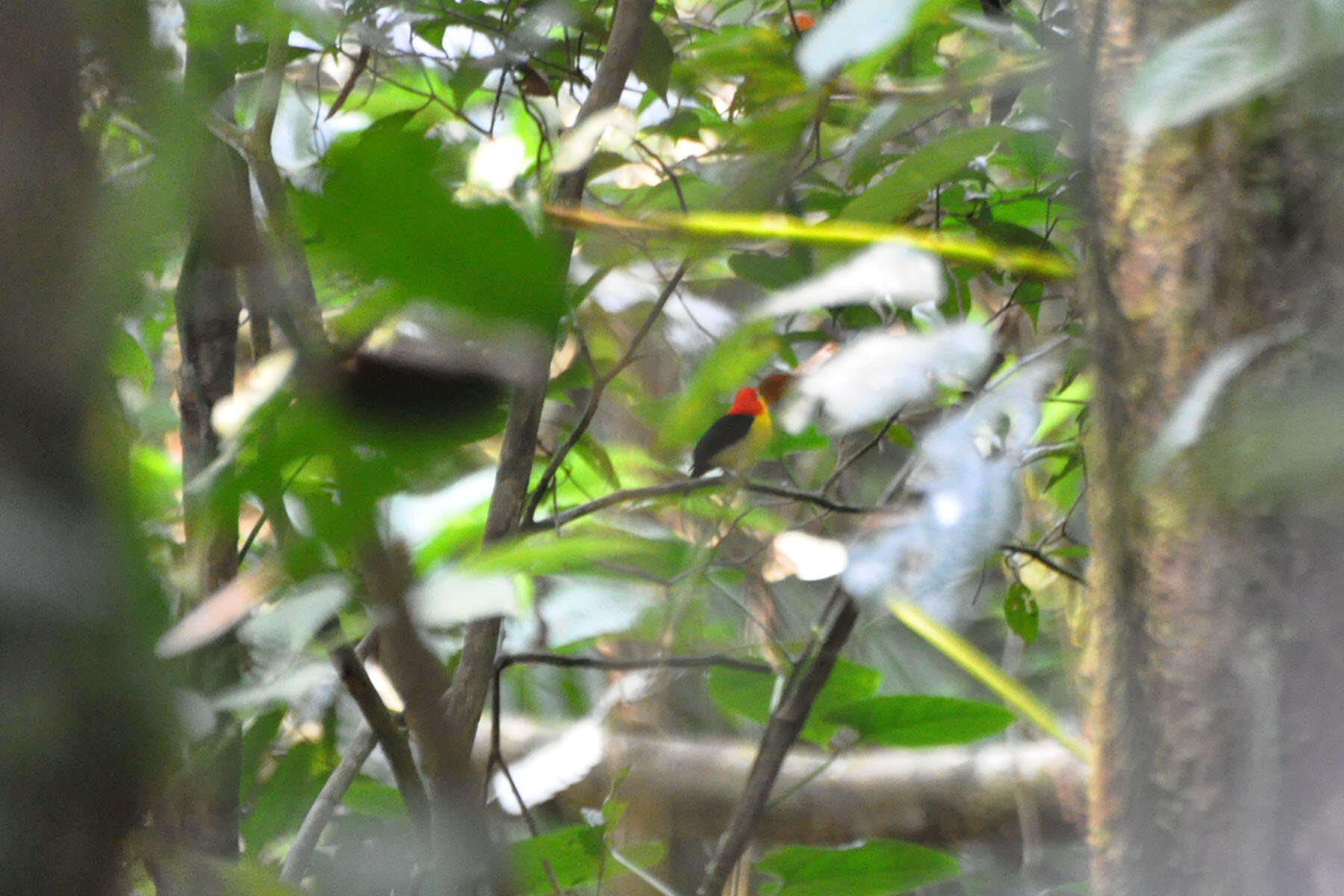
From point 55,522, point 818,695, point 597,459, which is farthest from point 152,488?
point 597,459

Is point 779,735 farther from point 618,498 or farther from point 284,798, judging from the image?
point 284,798

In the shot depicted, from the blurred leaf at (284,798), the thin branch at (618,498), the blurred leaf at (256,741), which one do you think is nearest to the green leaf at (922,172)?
the thin branch at (618,498)

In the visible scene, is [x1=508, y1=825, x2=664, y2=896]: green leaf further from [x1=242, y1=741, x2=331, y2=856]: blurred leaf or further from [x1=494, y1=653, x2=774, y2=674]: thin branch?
[x1=242, y1=741, x2=331, y2=856]: blurred leaf

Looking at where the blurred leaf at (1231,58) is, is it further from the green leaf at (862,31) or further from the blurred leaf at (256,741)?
the blurred leaf at (256,741)

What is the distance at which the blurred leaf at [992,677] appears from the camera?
2.60ft

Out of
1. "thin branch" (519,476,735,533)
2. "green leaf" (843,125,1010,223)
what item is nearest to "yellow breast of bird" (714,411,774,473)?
"thin branch" (519,476,735,533)

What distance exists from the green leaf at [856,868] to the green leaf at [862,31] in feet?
2.17

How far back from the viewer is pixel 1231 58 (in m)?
0.37

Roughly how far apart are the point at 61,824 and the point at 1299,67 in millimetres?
411

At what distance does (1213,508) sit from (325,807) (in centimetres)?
65

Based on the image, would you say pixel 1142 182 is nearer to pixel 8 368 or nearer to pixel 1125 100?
pixel 1125 100

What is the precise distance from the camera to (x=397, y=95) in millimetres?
1424

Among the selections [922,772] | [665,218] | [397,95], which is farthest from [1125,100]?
[922,772]

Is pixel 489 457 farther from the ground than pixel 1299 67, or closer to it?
farther from the ground
